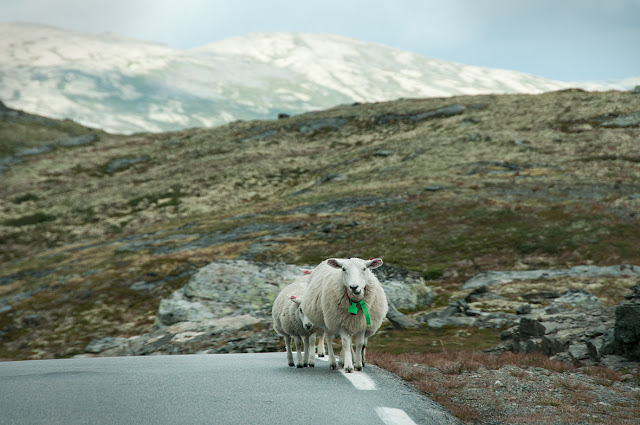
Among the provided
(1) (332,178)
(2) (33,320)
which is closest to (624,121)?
(1) (332,178)

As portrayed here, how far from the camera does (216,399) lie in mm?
8352

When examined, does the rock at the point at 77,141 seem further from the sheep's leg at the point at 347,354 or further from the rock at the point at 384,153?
the sheep's leg at the point at 347,354

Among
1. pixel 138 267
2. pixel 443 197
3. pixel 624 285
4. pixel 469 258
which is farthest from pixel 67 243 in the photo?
pixel 624 285

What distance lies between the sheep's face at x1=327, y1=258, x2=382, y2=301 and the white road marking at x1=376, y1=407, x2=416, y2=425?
376 cm

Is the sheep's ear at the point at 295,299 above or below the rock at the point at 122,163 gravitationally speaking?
below

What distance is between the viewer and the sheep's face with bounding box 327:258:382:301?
11.3 meters

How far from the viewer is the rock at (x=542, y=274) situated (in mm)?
33250

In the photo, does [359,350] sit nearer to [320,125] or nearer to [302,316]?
[302,316]

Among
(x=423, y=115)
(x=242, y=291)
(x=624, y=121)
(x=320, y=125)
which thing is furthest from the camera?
(x=320, y=125)

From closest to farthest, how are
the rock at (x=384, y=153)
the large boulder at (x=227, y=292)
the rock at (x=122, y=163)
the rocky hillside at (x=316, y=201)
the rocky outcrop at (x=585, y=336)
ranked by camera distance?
1. the rocky outcrop at (x=585, y=336)
2. the large boulder at (x=227, y=292)
3. the rocky hillside at (x=316, y=201)
4. the rock at (x=384, y=153)
5. the rock at (x=122, y=163)

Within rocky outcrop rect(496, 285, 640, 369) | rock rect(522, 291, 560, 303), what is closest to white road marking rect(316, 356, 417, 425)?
rocky outcrop rect(496, 285, 640, 369)

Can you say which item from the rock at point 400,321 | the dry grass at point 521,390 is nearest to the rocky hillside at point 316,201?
the rock at point 400,321

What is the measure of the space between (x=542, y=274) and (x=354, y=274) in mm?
27161

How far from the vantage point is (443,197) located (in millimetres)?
57594
